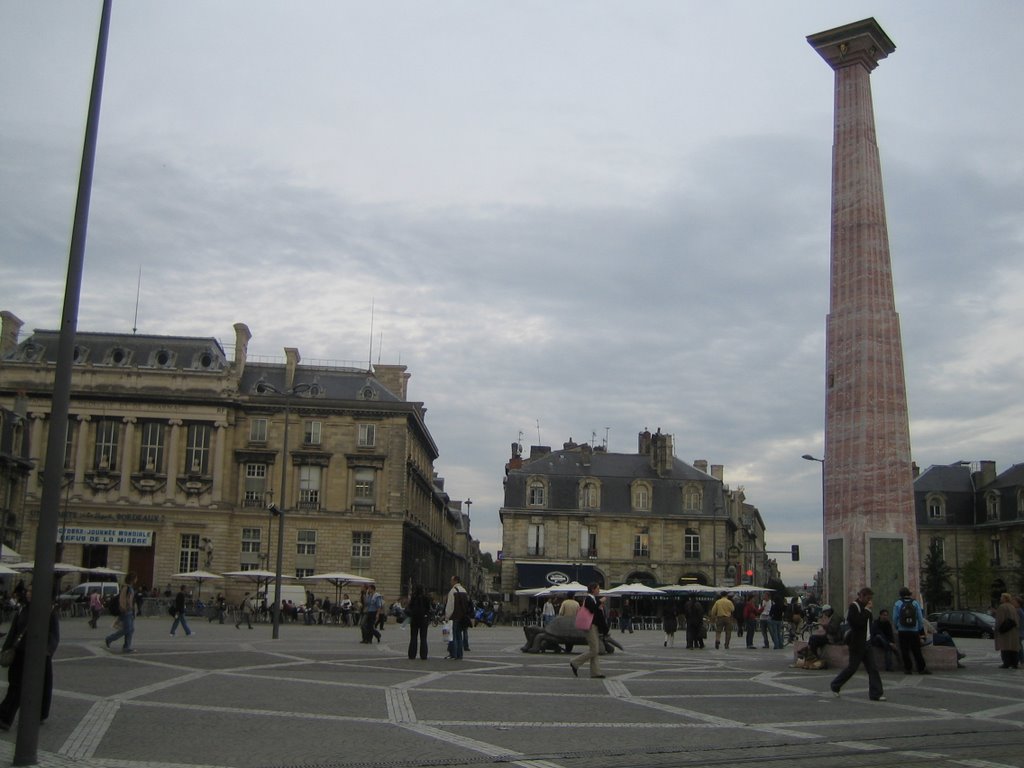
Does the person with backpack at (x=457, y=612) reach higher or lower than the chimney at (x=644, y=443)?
lower

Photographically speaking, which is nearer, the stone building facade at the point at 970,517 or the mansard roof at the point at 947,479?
the stone building facade at the point at 970,517

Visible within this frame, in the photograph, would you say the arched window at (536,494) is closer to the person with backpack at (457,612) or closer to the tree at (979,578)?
the tree at (979,578)

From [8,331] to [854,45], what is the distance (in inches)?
2204

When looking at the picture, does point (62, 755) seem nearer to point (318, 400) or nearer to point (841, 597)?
point (841, 597)

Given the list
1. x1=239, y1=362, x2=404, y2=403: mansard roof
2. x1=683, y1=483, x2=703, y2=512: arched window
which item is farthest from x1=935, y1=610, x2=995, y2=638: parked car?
x1=239, y1=362, x2=404, y2=403: mansard roof

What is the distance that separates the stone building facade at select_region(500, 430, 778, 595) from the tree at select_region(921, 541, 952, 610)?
536 inches

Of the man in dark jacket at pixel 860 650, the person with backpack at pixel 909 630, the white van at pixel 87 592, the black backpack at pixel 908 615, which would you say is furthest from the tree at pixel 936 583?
the man in dark jacket at pixel 860 650

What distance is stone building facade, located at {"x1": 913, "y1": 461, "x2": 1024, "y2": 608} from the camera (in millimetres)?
73188

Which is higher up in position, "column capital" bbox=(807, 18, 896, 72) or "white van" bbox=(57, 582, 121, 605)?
"column capital" bbox=(807, 18, 896, 72)

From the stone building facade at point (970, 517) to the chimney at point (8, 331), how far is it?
2470 inches

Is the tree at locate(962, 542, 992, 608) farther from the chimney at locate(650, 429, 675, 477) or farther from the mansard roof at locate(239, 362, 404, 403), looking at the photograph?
the mansard roof at locate(239, 362, 404, 403)

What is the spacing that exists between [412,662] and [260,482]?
4411 cm

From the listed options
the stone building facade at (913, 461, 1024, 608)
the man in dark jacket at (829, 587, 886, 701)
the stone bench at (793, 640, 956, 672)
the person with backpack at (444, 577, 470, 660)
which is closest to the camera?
the man in dark jacket at (829, 587, 886, 701)

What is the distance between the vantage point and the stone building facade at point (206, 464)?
201ft
